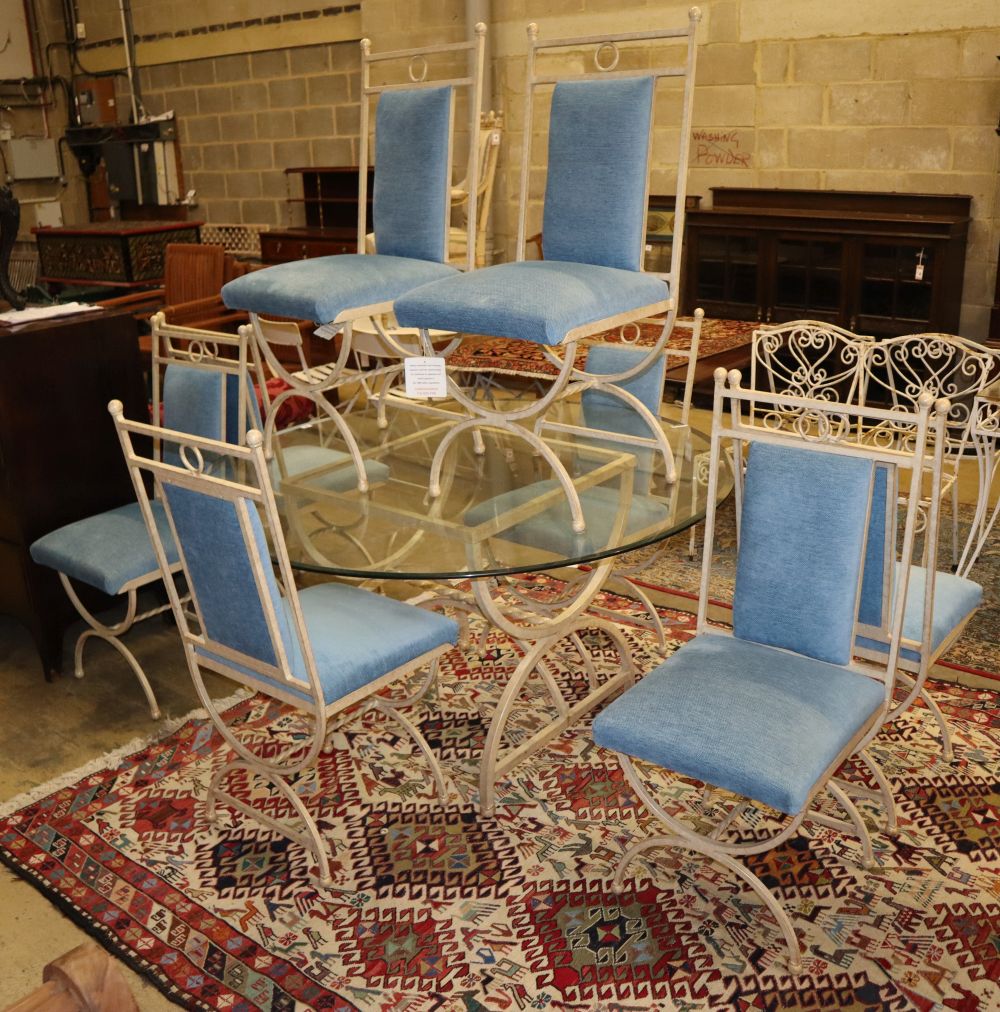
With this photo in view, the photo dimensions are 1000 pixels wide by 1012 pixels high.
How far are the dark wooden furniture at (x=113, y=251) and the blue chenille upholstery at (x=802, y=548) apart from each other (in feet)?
20.3

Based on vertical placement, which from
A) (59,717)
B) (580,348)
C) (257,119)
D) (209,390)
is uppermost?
(257,119)

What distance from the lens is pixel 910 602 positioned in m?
2.37

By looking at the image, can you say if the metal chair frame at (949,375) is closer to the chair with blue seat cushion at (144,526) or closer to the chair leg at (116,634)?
the chair with blue seat cushion at (144,526)

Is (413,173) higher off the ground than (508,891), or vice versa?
(413,173)

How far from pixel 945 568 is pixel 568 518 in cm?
180

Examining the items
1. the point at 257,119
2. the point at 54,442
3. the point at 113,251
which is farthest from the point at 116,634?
the point at 257,119

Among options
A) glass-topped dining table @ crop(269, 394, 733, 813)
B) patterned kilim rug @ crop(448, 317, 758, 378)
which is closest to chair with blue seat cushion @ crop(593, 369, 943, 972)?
glass-topped dining table @ crop(269, 394, 733, 813)

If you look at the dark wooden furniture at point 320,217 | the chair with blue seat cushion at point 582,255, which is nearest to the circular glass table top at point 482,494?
the chair with blue seat cushion at point 582,255

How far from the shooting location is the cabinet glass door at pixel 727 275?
5730mm

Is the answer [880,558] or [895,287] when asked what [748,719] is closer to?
[880,558]

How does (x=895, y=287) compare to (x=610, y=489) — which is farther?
(x=895, y=287)

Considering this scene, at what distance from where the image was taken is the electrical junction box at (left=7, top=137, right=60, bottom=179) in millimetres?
9836

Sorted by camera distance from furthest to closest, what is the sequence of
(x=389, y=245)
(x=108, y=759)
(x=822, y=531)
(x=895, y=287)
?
1. (x=895, y=287)
2. (x=389, y=245)
3. (x=108, y=759)
4. (x=822, y=531)

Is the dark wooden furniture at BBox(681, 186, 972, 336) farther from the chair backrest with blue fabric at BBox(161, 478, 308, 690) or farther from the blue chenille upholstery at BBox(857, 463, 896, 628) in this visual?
the chair backrest with blue fabric at BBox(161, 478, 308, 690)
